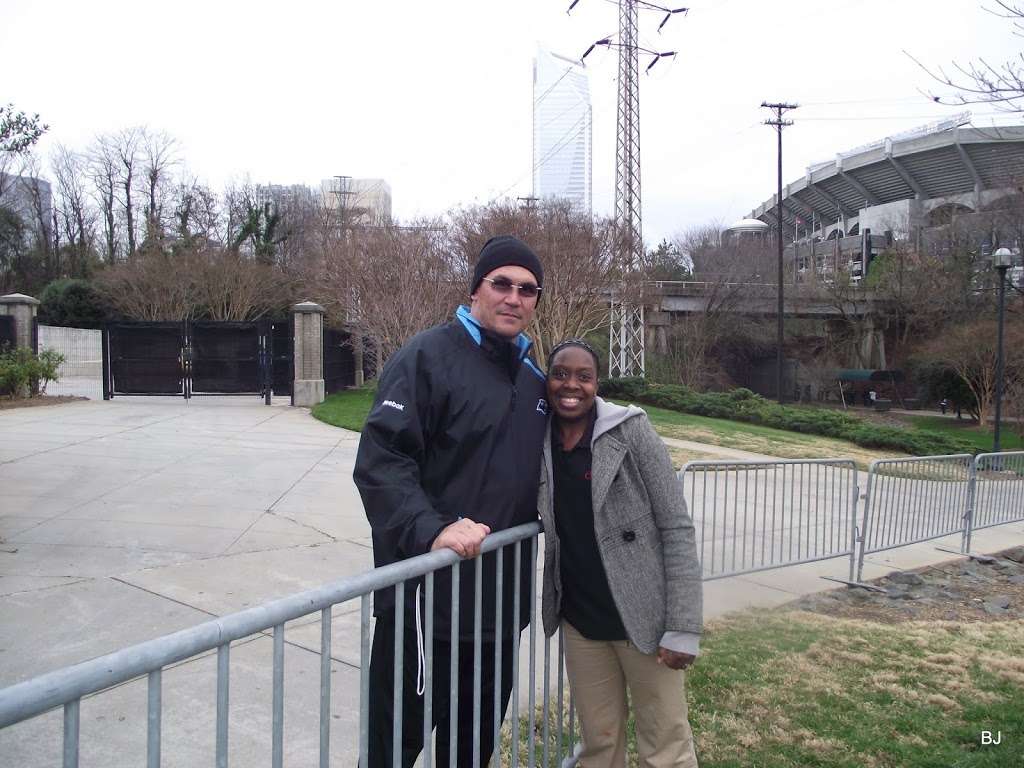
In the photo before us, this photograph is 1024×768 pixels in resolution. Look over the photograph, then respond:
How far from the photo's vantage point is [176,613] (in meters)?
4.95

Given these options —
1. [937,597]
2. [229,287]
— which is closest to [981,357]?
[937,597]

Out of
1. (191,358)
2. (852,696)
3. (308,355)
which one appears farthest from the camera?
(308,355)

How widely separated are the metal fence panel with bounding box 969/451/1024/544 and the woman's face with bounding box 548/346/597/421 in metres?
8.41

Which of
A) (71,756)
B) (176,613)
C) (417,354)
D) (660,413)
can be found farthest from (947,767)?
(660,413)

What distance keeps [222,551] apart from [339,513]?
181 cm

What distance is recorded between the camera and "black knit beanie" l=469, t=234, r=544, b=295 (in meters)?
2.72

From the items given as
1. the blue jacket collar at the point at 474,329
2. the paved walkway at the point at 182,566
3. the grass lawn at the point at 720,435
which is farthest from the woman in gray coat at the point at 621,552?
the grass lawn at the point at 720,435

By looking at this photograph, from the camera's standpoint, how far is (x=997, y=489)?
10.0 metres

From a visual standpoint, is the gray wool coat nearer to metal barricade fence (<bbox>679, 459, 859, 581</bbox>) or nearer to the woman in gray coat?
the woman in gray coat

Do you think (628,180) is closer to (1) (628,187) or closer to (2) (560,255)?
(1) (628,187)

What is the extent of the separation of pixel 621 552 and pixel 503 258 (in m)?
1.04

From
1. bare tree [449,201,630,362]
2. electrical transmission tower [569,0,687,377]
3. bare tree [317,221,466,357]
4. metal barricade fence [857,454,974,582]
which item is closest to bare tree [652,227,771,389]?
electrical transmission tower [569,0,687,377]

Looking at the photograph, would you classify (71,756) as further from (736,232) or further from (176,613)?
(736,232)

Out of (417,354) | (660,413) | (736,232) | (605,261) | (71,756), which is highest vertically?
(736,232)
